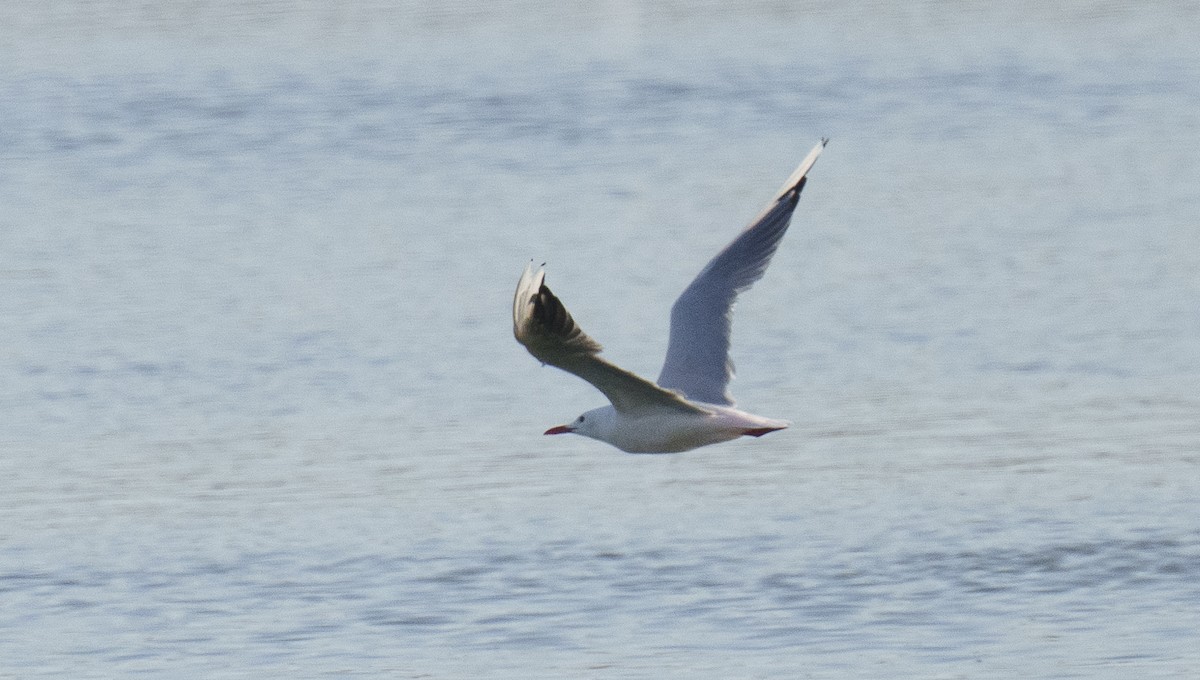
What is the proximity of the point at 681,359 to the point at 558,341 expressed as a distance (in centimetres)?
165

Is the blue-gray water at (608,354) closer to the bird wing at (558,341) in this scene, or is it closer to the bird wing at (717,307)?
the bird wing at (717,307)

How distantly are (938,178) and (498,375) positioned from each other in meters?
6.45

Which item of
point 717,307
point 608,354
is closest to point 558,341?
point 717,307

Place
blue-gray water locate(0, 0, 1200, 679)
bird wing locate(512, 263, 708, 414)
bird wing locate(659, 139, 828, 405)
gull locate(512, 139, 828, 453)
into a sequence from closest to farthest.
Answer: bird wing locate(512, 263, 708, 414)
gull locate(512, 139, 828, 453)
bird wing locate(659, 139, 828, 405)
blue-gray water locate(0, 0, 1200, 679)

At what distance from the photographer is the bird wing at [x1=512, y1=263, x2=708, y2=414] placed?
22.7 feet

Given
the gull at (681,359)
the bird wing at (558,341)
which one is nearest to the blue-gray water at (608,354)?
the gull at (681,359)

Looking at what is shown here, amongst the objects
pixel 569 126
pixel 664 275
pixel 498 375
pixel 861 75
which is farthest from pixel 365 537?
pixel 861 75

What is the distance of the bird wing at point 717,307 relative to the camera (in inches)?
339

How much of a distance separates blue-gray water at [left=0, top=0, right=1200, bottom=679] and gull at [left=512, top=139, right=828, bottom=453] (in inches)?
34.3

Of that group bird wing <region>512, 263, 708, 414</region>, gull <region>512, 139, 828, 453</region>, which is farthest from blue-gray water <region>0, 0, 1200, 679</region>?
bird wing <region>512, 263, 708, 414</region>

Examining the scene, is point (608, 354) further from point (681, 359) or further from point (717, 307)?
point (681, 359)

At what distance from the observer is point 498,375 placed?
12.6 metres

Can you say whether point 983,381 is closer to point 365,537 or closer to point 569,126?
point 365,537

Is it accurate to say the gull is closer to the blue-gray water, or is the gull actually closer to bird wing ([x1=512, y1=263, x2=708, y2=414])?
bird wing ([x1=512, y1=263, x2=708, y2=414])
